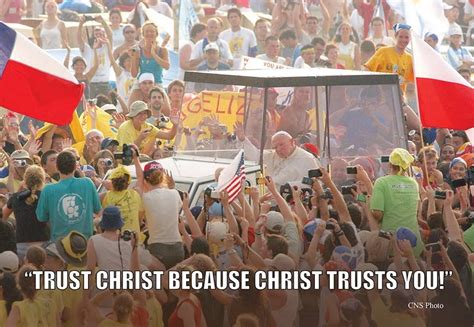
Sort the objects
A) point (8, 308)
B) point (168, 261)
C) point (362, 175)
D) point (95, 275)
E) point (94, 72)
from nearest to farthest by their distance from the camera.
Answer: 1. point (8, 308)
2. point (95, 275)
3. point (168, 261)
4. point (362, 175)
5. point (94, 72)

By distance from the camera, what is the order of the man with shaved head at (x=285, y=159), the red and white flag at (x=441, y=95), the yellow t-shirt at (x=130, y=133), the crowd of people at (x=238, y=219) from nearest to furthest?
the crowd of people at (x=238, y=219) < the man with shaved head at (x=285, y=159) < the red and white flag at (x=441, y=95) < the yellow t-shirt at (x=130, y=133)

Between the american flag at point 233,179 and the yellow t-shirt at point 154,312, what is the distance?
65.1 inches

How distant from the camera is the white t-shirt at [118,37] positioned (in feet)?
71.3

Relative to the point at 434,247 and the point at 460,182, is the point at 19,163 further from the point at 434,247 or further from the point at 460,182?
the point at 434,247

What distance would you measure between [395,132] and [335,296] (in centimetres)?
390

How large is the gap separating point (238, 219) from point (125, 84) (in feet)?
26.9

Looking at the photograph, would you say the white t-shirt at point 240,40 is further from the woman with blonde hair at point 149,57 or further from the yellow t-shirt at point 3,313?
the yellow t-shirt at point 3,313

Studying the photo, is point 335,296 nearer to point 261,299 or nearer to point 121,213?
point 261,299

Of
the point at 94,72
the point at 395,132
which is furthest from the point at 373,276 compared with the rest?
the point at 94,72

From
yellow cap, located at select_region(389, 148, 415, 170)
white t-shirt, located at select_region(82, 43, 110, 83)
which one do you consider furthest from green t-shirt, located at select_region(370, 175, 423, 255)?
white t-shirt, located at select_region(82, 43, 110, 83)

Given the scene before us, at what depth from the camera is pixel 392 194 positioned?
40.7 ft

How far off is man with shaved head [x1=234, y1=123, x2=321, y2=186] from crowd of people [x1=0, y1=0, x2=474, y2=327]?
1 centimetres

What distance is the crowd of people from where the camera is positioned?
34.6 ft

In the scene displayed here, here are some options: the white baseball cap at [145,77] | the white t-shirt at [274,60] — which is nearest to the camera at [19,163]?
the white baseball cap at [145,77]
